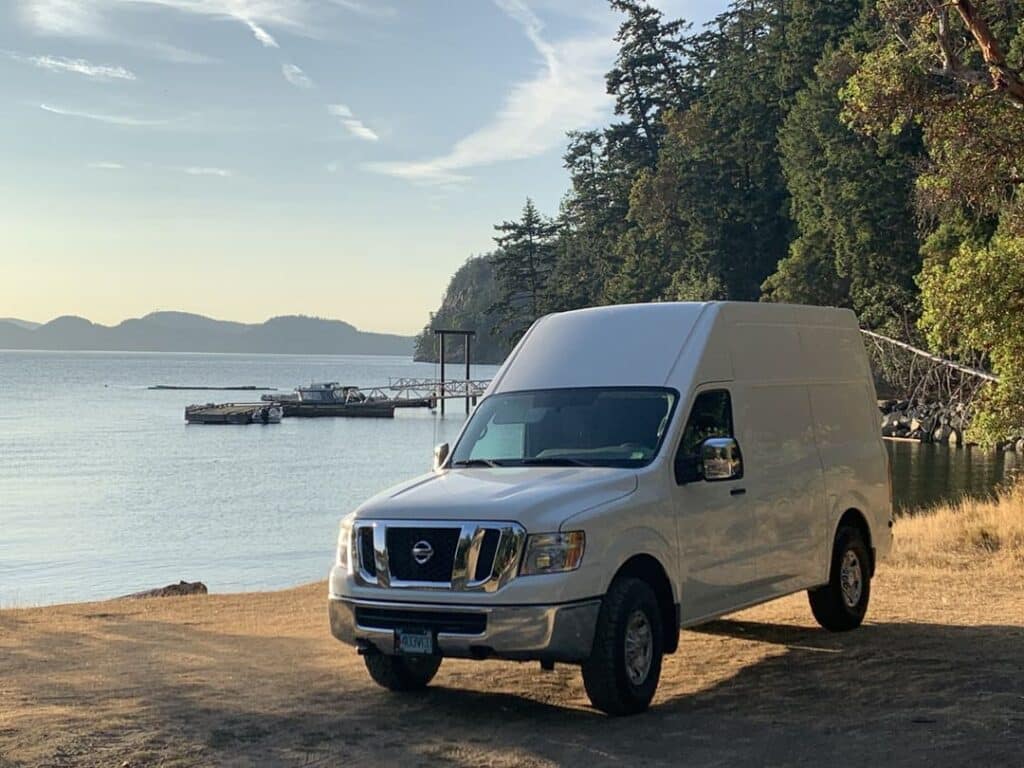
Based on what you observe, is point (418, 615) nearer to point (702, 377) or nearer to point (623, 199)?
point (702, 377)

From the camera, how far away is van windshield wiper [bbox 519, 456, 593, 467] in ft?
29.4

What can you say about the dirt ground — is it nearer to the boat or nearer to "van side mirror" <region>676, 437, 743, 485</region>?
"van side mirror" <region>676, 437, 743, 485</region>

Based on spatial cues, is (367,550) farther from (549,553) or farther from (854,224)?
(854,224)

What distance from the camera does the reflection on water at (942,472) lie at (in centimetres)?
3891

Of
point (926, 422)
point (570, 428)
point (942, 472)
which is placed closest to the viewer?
point (570, 428)

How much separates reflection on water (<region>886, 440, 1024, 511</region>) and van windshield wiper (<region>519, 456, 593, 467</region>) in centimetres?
2618

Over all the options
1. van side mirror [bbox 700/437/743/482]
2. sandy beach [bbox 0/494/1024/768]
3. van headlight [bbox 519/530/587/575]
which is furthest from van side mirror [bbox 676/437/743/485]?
sandy beach [bbox 0/494/1024/768]

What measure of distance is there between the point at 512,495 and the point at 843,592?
15.2ft

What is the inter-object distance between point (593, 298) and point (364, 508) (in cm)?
10483

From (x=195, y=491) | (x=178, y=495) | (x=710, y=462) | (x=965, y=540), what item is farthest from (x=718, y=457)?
(x=195, y=491)

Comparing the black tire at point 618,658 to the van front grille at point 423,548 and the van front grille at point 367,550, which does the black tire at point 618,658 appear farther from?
the van front grille at point 367,550

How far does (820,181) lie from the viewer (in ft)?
236

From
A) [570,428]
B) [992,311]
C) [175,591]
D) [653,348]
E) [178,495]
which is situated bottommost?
[178,495]

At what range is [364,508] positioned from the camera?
854cm
